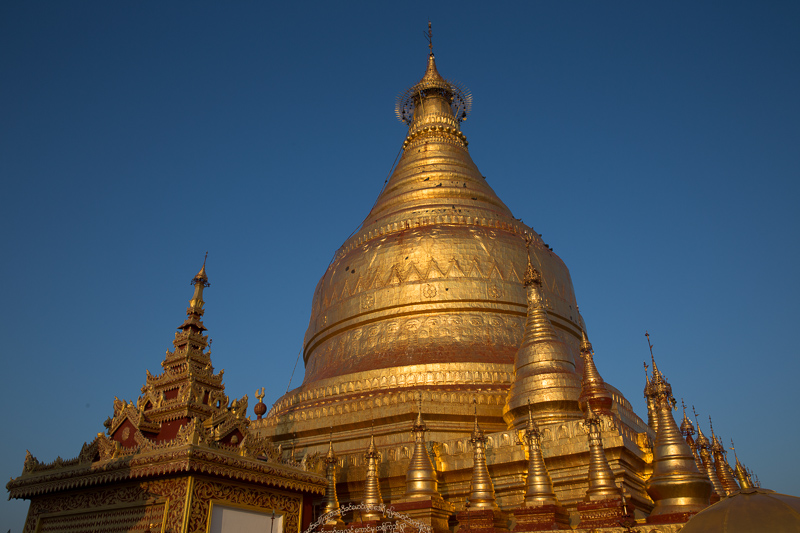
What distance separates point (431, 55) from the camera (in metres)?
32.4

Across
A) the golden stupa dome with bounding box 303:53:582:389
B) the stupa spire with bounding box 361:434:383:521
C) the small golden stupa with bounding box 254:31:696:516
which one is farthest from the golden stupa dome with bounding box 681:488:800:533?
the golden stupa dome with bounding box 303:53:582:389

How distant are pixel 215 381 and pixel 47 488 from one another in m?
3.45

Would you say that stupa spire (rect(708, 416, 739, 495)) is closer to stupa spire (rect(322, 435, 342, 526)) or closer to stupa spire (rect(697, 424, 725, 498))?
stupa spire (rect(697, 424, 725, 498))

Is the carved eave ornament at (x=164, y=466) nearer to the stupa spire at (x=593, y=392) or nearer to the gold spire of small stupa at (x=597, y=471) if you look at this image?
the gold spire of small stupa at (x=597, y=471)

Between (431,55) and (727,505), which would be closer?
(727,505)

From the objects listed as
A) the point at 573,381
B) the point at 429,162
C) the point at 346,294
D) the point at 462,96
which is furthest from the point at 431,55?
the point at 573,381

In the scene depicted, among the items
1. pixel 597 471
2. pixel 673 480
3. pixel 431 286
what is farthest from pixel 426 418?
pixel 673 480

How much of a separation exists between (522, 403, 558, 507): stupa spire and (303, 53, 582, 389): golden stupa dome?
17.1 ft

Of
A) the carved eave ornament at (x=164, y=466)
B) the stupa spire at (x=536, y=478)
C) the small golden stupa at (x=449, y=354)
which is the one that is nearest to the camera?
the carved eave ornament at (x=164, y=466)

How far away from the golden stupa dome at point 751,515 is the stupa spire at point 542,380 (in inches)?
340

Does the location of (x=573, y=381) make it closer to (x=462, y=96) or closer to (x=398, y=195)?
(x=398, y=195)

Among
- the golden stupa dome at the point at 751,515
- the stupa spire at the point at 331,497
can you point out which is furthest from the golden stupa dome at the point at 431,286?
the golden stupa dome at the point at 751,515

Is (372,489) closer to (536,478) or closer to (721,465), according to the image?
(536,478)

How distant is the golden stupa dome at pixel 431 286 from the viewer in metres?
19.6
